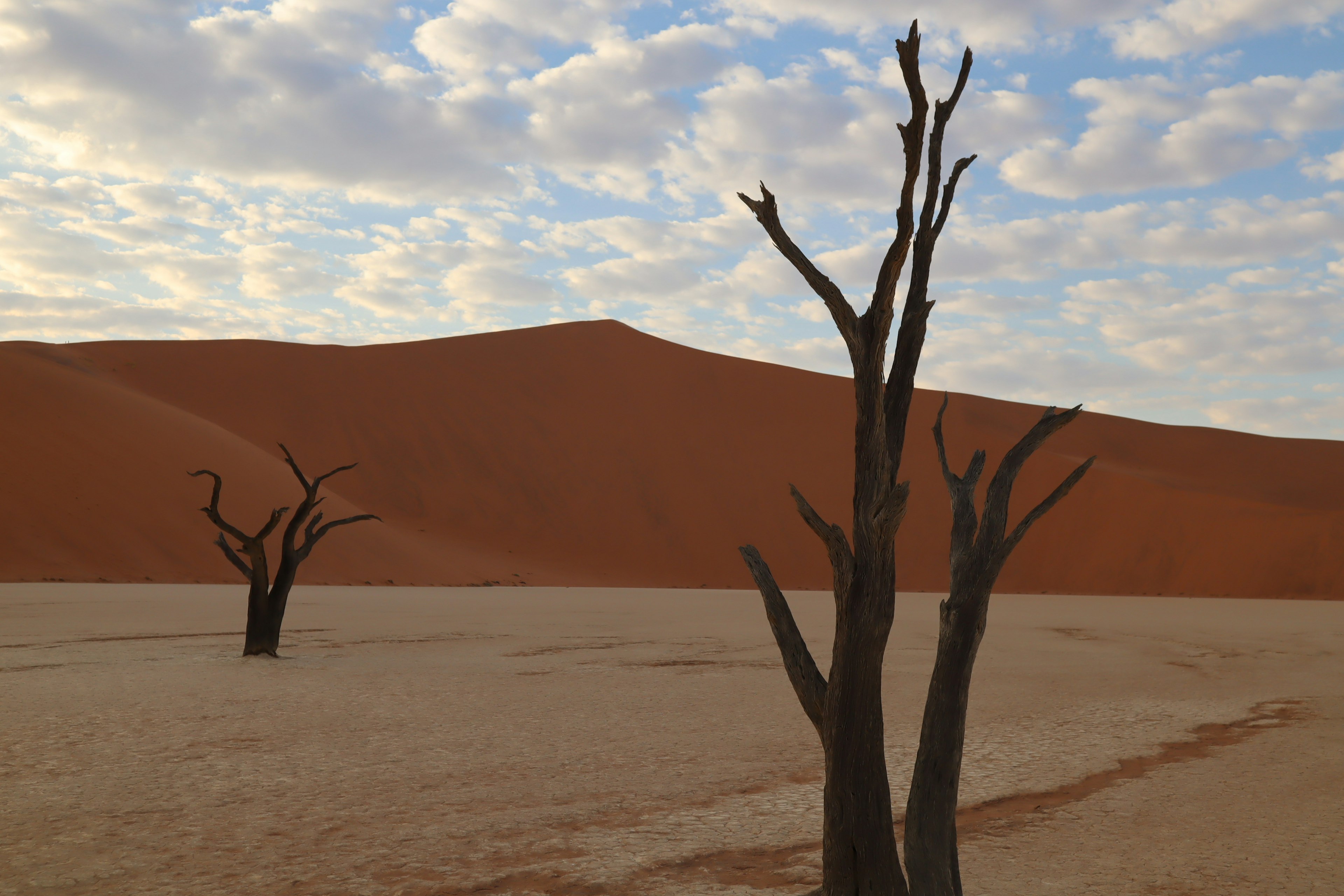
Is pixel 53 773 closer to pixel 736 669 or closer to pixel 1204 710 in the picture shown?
pixel 736 669

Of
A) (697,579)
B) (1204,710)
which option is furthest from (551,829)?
(697,579)

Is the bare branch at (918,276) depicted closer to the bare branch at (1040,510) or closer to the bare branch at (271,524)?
the bare branch at (1040,510)

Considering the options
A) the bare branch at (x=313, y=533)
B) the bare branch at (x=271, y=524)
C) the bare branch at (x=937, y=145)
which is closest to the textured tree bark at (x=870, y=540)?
the bare branch at (x=937, y=145)

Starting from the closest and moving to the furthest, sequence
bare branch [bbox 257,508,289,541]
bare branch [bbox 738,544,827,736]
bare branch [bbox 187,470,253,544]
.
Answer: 1. bare branch [bbox 738,544,827,736]
2. bare branch [bbox 187,470,253,544]
3. bare branch [bbox 257,508,289,541]

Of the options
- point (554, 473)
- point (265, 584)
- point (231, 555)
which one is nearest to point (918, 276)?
point (265, 584)

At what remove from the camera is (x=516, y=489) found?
43.7 meters

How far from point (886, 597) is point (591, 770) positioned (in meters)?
3.24

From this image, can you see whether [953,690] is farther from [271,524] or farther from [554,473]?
[554,473]

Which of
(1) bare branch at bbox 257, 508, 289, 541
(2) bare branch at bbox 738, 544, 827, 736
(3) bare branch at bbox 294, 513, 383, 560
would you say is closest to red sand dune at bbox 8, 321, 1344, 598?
(1) bare branch at bbox 257, 508, 289, 541

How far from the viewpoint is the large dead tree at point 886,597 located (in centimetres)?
321

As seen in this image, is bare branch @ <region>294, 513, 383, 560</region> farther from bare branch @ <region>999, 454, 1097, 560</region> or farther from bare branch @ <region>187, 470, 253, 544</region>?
bare branch @ <region>999, 454, 1097, 560</region>

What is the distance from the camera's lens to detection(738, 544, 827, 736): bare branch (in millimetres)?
3436

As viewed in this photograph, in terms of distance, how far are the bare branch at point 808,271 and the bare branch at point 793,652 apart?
814mm

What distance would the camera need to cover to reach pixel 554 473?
45.3 meters
